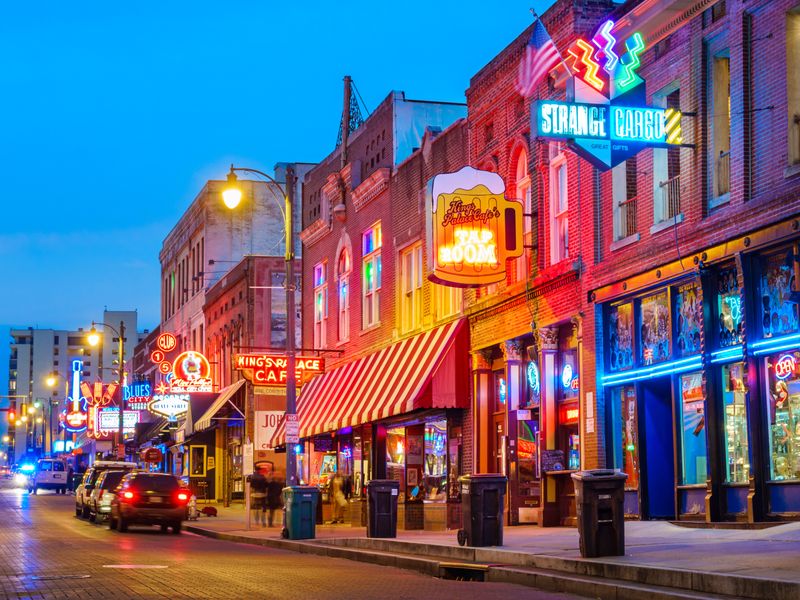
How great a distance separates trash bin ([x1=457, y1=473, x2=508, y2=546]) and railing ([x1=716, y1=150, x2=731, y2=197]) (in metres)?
5.75

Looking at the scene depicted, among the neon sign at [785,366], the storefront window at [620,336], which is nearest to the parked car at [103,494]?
the storefront window at [620,336]

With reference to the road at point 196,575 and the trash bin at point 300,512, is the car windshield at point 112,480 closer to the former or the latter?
the road at point 196,575

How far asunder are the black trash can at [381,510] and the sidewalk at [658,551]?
0.39 meters

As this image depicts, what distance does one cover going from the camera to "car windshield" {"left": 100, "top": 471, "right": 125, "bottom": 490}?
126 feet

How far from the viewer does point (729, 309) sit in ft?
68.0

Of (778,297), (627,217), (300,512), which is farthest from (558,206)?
(300,512)

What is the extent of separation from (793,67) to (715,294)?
3784 mm

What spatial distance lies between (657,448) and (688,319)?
2.60 m

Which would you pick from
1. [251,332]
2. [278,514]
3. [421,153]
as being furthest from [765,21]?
[251,332]

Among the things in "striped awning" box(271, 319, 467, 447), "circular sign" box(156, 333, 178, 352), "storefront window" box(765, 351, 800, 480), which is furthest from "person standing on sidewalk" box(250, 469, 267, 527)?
"circular sign" box(156, 333, 178, 352)

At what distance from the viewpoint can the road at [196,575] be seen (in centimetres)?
1488

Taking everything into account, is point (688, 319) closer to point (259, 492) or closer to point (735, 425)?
point (735, 425)

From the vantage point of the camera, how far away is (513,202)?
91.2 ft

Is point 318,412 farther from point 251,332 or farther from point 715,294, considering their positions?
point 715,294
